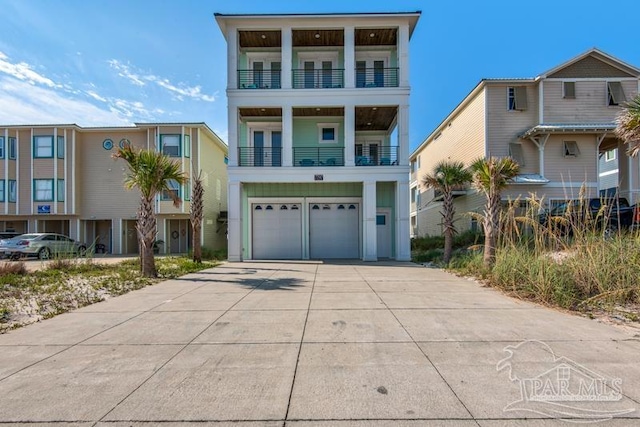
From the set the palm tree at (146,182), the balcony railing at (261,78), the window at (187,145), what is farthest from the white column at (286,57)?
the window at (187,145)

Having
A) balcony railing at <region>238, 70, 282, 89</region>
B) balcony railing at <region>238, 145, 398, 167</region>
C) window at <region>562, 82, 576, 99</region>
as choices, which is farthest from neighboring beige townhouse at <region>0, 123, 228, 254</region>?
window at <region>562, 82, 576, 99</region>

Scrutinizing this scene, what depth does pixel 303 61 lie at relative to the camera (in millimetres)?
18188

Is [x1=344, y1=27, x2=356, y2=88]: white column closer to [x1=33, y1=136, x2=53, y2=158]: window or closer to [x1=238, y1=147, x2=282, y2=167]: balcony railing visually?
[x1=238, y1=147, x2=282, y2=167]: balcony railing

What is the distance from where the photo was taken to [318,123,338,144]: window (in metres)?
18.1

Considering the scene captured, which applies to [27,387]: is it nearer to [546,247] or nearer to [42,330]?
[42,330]

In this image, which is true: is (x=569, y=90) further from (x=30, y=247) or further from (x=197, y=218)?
(x=30, y=247)

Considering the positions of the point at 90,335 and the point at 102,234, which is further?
the point at 102,234

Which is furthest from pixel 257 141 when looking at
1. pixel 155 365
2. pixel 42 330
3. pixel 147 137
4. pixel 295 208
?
pixel 155 365

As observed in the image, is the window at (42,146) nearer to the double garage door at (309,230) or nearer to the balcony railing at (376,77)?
the double garage door at (309,230)

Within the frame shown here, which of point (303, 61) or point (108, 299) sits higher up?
point (303, 61)

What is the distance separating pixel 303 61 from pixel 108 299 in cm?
1524

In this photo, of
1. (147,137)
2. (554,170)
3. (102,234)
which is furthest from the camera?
(102,234)

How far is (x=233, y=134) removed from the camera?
52.7ft

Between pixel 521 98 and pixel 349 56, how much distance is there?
10476 mm
